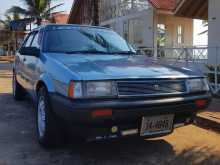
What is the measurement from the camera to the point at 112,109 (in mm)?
3914

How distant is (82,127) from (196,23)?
60.9 ft

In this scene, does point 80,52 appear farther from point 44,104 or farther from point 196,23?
point 196,23

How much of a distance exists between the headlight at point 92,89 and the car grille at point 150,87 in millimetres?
105

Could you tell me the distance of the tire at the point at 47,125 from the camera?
4.49 metres

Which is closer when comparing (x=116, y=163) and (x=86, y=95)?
(x=86, y=95)

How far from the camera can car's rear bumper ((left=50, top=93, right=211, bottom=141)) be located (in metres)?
3.87

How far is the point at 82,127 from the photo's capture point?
13.0 feet

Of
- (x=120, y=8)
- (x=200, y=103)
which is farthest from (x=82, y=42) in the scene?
(x=120, y=8)

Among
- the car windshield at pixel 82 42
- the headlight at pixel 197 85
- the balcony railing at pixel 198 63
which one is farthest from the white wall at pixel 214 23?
the headlight at pixel 197 85

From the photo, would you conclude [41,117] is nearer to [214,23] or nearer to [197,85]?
[197,85]

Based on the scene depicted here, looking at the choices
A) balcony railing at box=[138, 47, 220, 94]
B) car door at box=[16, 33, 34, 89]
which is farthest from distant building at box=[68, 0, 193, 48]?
car door at box=[16, 33, 34, 89]

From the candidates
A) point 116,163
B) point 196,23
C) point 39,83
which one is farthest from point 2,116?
point 196,23

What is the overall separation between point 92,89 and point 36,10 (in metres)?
32.2

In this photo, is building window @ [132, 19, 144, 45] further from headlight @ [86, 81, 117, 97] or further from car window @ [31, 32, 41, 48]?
headlight @ [86, 81, 117, 97]
